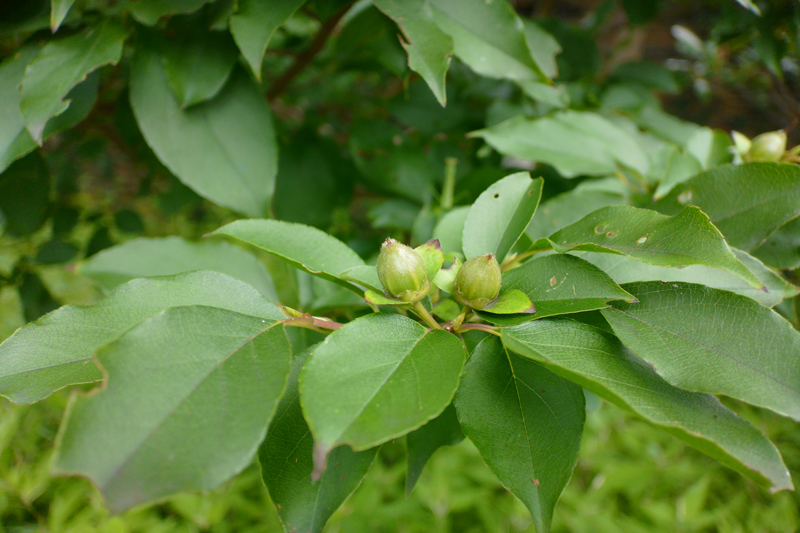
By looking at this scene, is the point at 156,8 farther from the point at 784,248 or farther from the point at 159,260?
the point at 784,248

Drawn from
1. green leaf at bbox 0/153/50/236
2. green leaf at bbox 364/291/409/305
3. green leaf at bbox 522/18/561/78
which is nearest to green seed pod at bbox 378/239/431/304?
green leaf at bbox 364/291/409/305

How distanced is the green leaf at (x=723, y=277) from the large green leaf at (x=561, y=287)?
0.08 metres

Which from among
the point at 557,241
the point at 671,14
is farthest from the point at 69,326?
the point at 671,14

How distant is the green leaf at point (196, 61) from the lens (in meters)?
0.57

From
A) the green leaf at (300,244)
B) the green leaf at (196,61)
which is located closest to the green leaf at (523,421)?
the green leaf at (300,244)

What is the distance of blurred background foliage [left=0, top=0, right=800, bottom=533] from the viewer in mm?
781

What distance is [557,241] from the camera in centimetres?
40

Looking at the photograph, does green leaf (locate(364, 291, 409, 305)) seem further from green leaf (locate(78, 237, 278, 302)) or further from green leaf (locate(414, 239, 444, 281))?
green leaf (locate(78, 237, 278, 302))

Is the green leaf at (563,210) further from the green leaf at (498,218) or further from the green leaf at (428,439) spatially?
the green leaf at (428,439)

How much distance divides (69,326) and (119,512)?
19cm

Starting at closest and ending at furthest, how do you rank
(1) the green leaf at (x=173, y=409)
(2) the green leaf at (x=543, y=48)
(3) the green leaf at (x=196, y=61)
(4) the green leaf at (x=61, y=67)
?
(1) the green leaf at (x=173, y=409)
(4) the green leaf at (x=61, y=67)
(3) the green leaf at (x=196, y=61)
(2) the green leaf at (x=543, y=48)

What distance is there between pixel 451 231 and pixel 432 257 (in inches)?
5.7

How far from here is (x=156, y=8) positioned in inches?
20.9

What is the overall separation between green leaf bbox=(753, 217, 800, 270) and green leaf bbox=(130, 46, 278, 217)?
0.60 m
